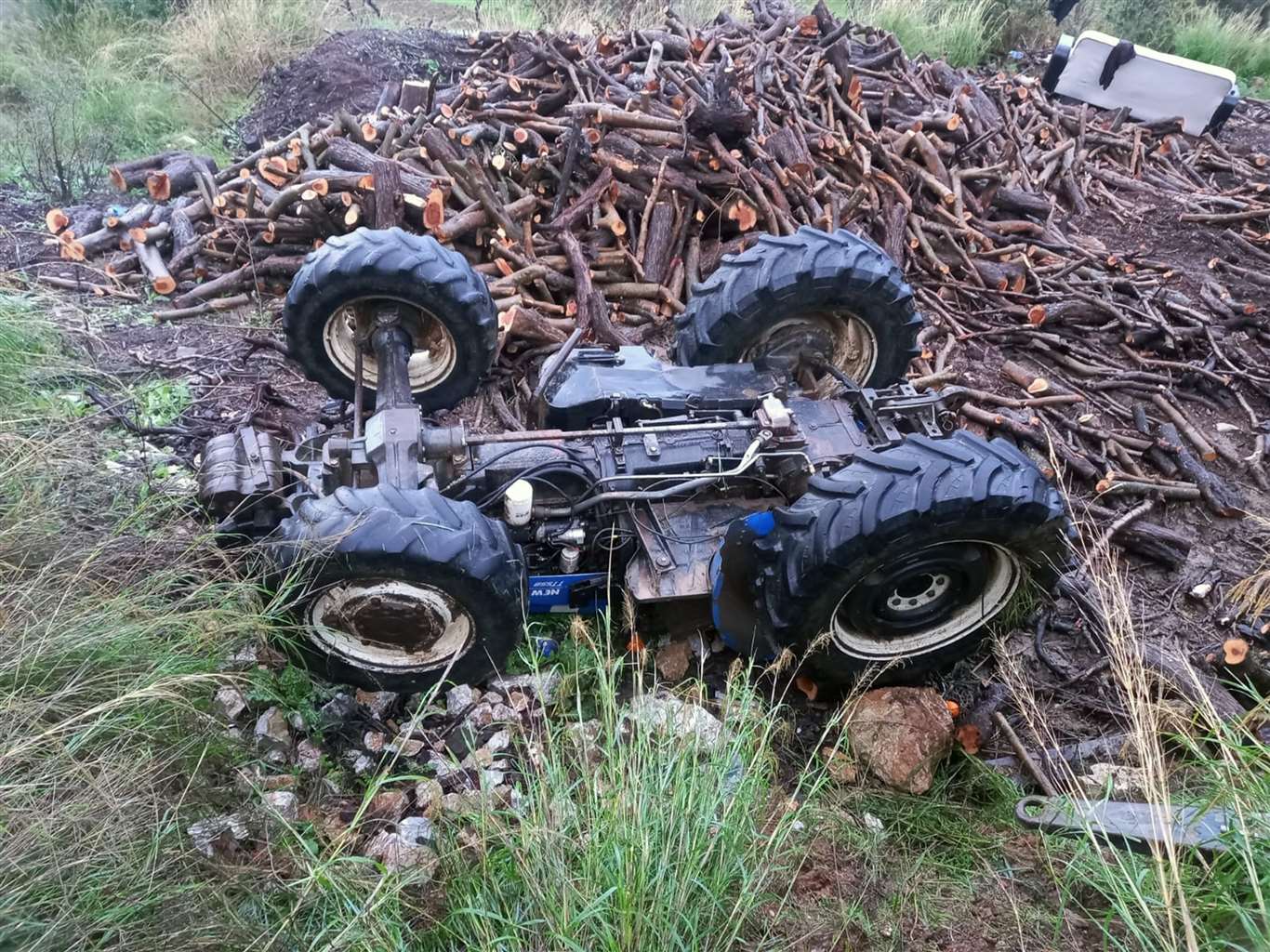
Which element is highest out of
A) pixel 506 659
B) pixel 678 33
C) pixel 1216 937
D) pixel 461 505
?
pixel 678 33

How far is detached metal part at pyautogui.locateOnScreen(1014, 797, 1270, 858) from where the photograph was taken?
7.01 ft

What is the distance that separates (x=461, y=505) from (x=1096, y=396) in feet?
15.5

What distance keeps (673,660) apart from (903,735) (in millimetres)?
1034

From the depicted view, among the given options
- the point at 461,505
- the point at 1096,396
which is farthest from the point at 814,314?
the point at 1096,396

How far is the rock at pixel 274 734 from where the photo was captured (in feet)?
10.6

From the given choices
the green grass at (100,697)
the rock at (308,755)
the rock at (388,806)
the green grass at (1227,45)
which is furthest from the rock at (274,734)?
the green grass at (1227,45)

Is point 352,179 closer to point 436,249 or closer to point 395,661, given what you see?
point 436,249

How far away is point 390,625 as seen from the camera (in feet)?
10.8

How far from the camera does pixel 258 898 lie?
233 cm

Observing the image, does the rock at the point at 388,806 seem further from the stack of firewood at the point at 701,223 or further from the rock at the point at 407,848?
the stack of firewood at the point at 701,223

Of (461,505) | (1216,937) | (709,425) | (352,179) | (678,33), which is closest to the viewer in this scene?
(1216,937)

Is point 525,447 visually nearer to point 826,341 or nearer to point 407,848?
point 407,848

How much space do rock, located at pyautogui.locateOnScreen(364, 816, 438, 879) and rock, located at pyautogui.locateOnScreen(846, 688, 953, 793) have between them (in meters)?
Result: 1.63

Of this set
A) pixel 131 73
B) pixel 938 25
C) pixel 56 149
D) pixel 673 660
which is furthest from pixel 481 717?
pixel 938 25
